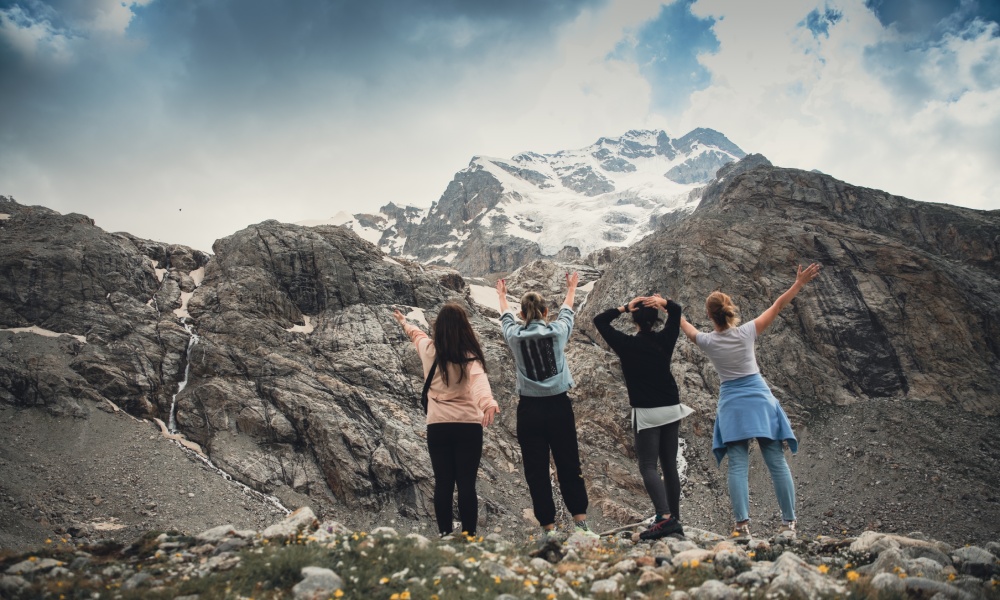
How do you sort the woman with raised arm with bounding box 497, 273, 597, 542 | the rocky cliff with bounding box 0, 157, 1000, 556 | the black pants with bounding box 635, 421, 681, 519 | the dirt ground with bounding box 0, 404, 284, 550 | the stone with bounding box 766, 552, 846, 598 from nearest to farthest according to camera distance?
the stone with bounding box 766, 552, 846, 598 < the woman with raised arm with bounding box 497, 273, 597, 542 < the black pants with bounding box 635, 421, 681, 519 < the dirt ground with bounding box 0, 404, 284, 550 < the rocky cliff with bounding box 0, 157, 1000, 556

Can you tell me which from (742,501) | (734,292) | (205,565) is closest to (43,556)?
(205,565)

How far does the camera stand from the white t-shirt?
7.24 metres

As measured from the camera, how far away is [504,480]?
37.7 meters

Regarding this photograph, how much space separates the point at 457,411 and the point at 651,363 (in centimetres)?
301

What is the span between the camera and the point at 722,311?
24.0 feet

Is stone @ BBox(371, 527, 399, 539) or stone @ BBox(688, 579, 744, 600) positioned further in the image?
stone @ BBox(371, 527, 399, 539)

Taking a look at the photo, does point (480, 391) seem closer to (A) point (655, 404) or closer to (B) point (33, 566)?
(A) point (655, 404)

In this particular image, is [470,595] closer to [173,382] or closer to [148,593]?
[148,593]

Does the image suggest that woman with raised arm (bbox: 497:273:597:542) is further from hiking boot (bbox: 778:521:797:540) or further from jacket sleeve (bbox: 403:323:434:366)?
hiking boot (bbox: 778:521:797:540)

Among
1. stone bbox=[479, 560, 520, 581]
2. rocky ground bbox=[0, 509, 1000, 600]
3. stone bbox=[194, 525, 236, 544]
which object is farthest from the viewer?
stone bbox=[194, 525, 236, 544]

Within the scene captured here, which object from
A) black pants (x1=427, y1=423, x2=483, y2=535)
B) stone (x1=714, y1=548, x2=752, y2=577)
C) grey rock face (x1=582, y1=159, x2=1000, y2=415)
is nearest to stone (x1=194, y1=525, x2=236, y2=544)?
black pants (x1=427, y1=423, x2=483, y2=535)

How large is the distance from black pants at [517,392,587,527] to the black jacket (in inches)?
43.5

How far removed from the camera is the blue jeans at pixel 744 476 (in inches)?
276

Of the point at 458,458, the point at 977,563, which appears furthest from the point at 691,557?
the point at 458,458
